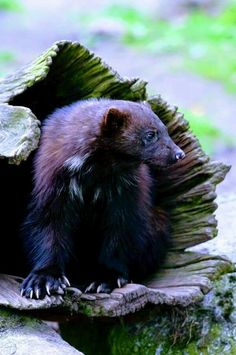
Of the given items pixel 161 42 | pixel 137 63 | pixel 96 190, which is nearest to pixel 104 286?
pixel 96 190

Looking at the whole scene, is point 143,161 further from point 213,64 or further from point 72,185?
point 213,64

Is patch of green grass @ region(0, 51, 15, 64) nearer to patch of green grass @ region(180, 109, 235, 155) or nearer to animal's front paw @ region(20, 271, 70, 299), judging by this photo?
patch of green grass @ region(180, 109, 235, 155)

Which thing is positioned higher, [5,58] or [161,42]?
[161,42]

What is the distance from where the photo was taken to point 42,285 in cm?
352

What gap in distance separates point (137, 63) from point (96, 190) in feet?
27.1

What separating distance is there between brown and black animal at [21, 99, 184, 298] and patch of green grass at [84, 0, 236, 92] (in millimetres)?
6777

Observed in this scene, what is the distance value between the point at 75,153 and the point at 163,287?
72 cm

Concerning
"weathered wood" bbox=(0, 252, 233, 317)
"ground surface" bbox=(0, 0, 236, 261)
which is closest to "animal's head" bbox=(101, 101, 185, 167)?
"weathered wood" bbox=(0, 252, 233, 317)

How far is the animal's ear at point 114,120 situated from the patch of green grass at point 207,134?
15.7 ft

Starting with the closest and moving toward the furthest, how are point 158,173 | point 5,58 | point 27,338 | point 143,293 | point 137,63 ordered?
point 27,338, point 143,293, point 158,173, point 5,58, point 137,63

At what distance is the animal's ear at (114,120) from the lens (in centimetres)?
367

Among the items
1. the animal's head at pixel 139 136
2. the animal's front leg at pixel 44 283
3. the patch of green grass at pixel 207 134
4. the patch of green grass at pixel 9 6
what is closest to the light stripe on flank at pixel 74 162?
the animal's head at pixel 139 136

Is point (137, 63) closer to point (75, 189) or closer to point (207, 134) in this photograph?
point (207, 134)

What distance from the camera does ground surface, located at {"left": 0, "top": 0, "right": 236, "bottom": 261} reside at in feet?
32.1
